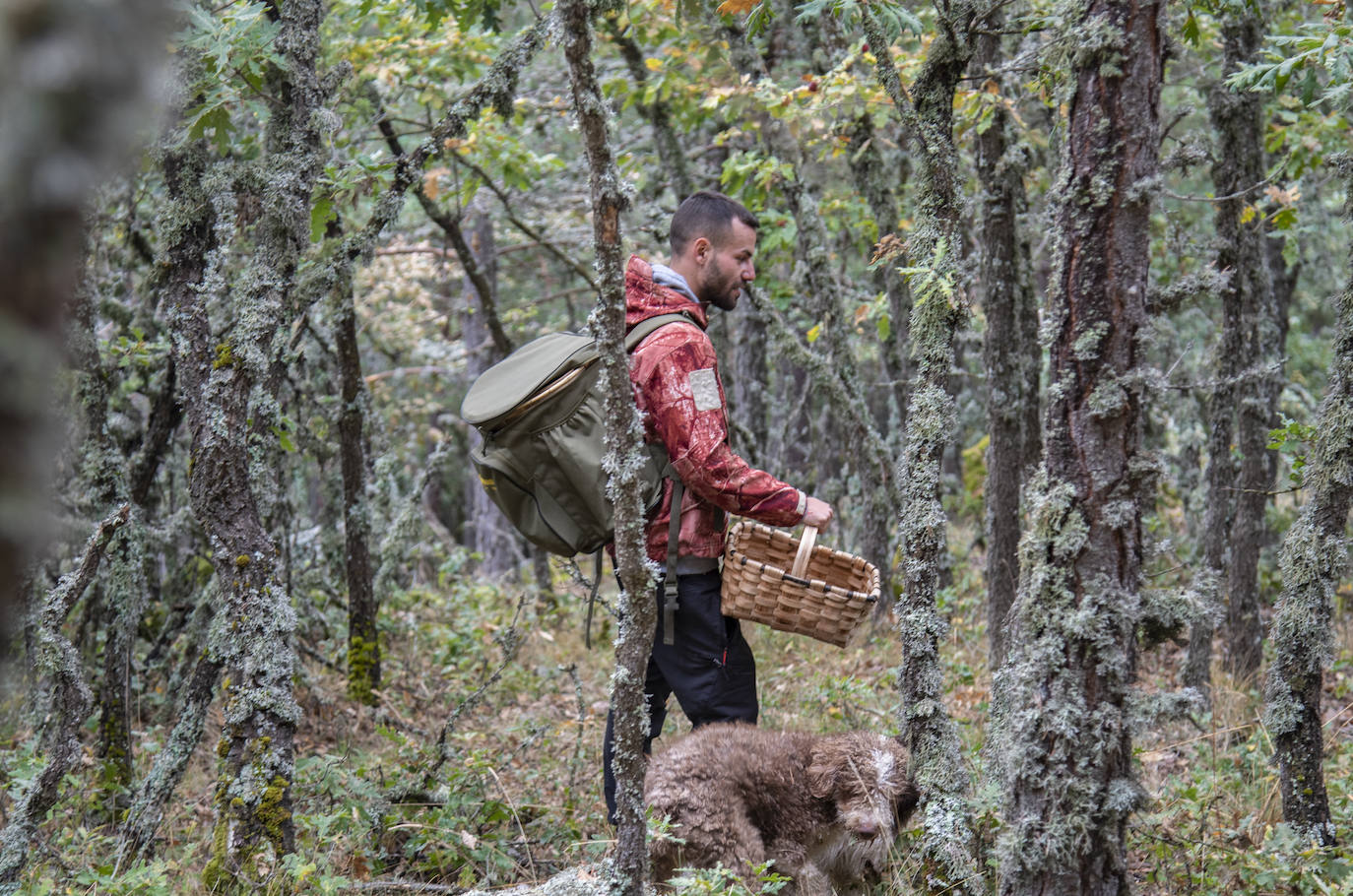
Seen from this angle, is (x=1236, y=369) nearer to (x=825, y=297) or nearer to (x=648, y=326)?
(x=825, y=297)

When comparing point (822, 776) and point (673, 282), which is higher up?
point (673, 282)

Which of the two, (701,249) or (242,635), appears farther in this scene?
(701,249)

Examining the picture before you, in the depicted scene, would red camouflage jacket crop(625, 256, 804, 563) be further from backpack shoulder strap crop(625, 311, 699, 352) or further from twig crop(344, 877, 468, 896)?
twig crop(344, 877, 468, 896)

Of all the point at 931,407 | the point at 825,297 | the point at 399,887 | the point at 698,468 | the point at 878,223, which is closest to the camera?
the point at 931,407

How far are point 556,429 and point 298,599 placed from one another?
4405 mm

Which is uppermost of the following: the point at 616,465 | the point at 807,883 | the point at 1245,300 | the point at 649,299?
the point at 1245,300

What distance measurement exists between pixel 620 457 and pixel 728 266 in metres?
1.74

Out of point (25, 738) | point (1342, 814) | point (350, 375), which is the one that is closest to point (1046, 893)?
point (1342, 814)

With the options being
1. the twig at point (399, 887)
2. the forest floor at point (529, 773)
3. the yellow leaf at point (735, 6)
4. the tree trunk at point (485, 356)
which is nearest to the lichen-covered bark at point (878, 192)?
the forest floor at point (529, 773)

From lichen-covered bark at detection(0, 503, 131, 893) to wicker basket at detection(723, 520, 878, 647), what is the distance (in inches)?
115

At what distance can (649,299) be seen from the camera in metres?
4.32

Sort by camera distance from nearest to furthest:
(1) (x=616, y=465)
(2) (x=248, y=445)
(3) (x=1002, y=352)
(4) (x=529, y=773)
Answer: (1) (x=616, y=465)
(2) (x=248, y=445)
(4) (x=529, y=773)
(3) (x=1002, y=352)

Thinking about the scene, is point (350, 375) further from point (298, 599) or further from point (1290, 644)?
point (1290, 644)

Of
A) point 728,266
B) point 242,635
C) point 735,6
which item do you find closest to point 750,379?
point 735,6
